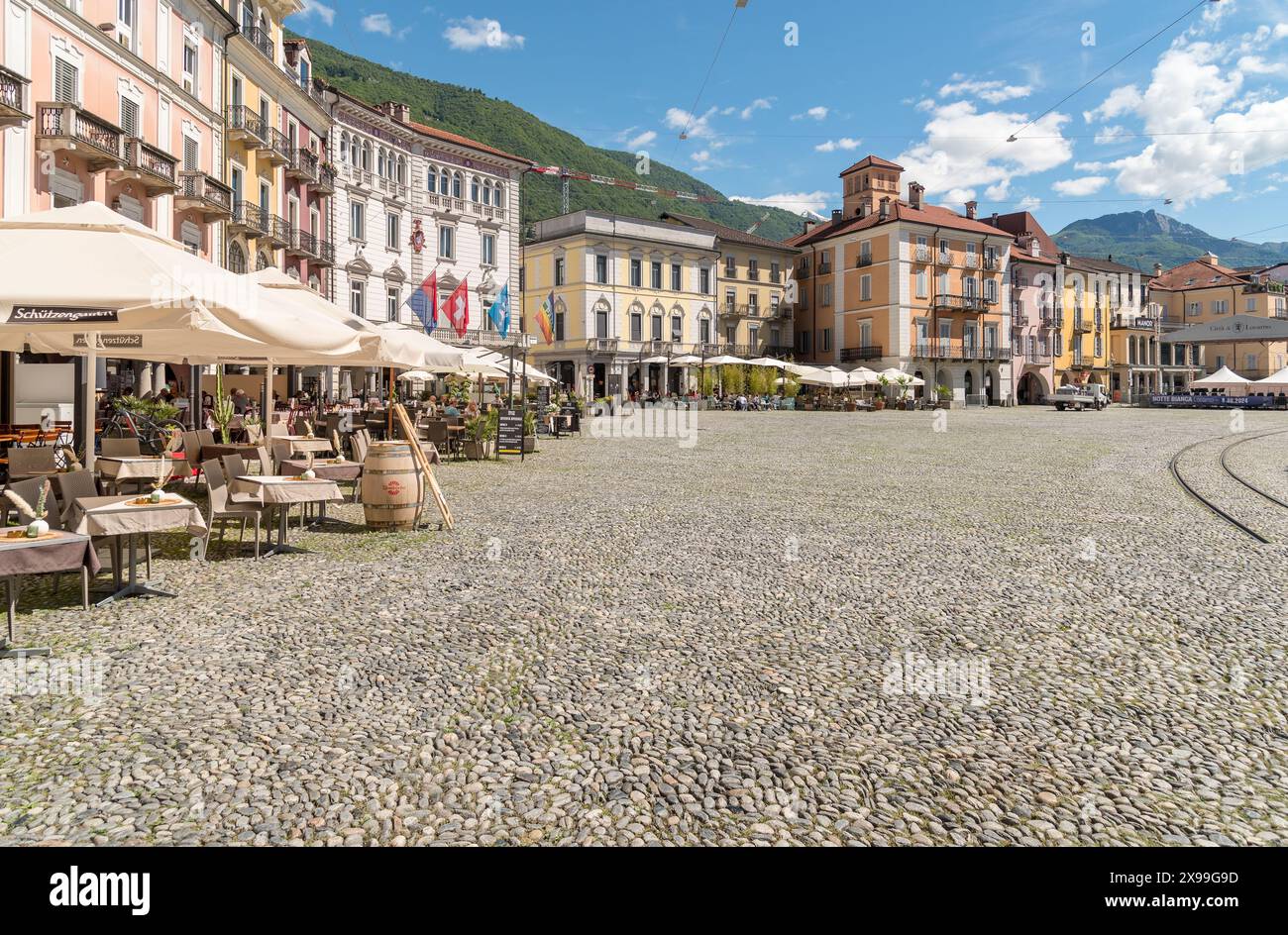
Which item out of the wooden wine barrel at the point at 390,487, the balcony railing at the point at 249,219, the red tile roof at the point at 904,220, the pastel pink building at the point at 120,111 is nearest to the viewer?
the wooden wine barrel at the point at 390,487

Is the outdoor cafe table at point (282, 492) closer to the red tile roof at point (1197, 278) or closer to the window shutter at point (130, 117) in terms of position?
the window shutter at point (130, 117)

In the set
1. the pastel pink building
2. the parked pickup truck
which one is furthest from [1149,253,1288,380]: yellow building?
the pastel pink building

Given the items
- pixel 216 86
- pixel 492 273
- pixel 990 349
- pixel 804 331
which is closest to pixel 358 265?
pixel 492 273

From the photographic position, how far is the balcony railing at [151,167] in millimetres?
20227

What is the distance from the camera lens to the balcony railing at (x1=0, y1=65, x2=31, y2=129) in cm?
1609

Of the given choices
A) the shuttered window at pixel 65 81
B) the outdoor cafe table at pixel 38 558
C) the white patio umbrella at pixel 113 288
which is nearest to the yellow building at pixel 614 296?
the shuttered window at pixel 65 81

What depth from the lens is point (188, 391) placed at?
83.8ft

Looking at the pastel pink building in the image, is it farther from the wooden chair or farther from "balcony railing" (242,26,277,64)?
the wooden chair

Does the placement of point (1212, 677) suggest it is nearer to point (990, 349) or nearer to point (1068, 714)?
point (1068, 714)

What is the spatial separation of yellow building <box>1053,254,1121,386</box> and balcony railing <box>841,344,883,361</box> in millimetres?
18994

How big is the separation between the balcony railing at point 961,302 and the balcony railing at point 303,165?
42441 millimetres

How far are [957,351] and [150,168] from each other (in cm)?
5248

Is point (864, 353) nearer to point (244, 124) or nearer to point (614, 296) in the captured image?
point (614, 296)

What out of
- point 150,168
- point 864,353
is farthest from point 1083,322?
point 150,168
